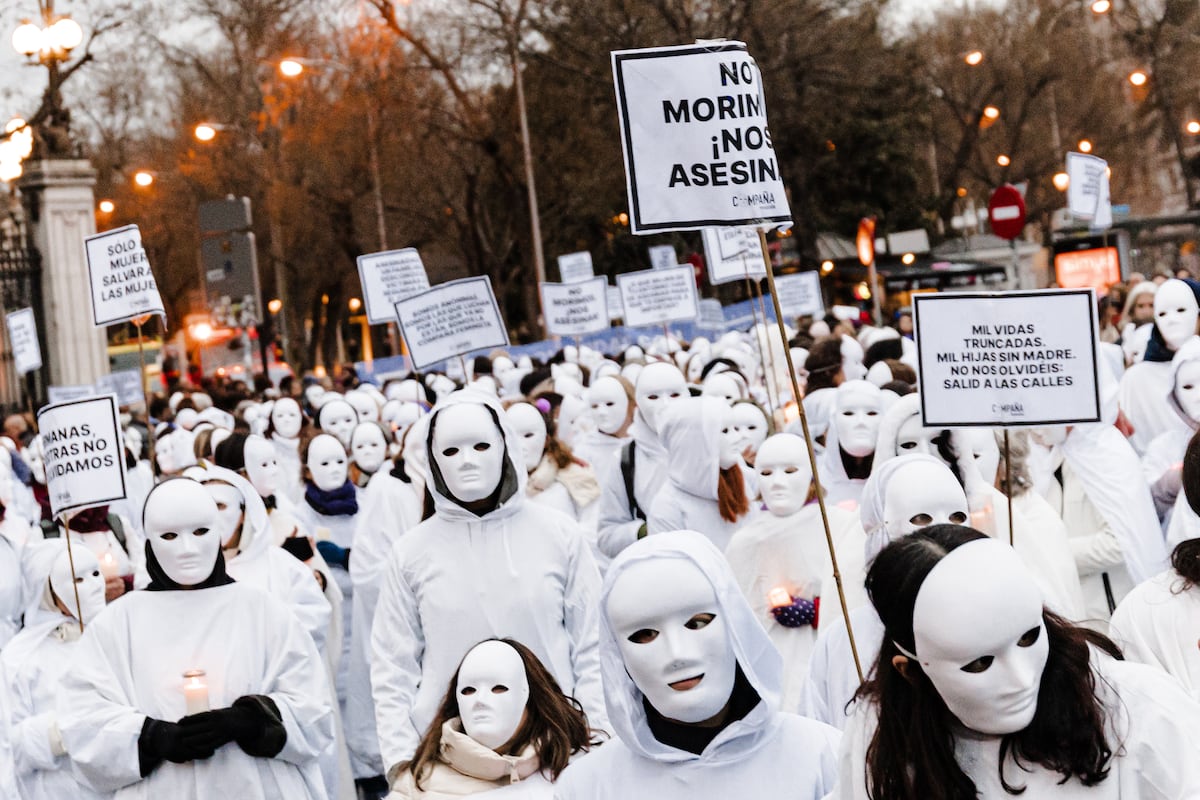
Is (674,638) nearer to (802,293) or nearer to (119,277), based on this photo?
(119,277)

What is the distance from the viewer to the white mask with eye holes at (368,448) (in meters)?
11.2

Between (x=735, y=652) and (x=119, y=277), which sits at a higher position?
(x=119, y=277)

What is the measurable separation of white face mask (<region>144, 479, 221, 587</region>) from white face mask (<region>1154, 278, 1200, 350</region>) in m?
5.32

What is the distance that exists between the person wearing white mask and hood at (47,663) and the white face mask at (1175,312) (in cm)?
534

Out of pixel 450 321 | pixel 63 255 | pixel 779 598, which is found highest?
pixel 63 255

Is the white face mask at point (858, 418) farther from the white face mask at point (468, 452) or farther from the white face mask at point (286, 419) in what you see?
the white face mask at point (286, 419)

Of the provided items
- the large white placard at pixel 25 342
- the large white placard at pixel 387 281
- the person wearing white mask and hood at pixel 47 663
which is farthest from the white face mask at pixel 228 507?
the large white placard at pixel 25 342

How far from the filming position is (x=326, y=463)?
33.6 ft

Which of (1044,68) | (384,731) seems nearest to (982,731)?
(384,731)

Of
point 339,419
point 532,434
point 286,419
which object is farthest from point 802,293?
point 532,434

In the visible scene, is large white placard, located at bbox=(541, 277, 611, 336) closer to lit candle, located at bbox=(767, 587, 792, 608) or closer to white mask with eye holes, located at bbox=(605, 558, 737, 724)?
lit candle, located at bbox=(767, 587, 792, 608)

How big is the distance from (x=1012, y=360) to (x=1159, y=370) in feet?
14.2

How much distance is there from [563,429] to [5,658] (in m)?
5.31

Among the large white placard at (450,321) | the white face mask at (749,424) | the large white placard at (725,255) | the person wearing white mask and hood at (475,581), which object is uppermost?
the large white placard at (725,255)
